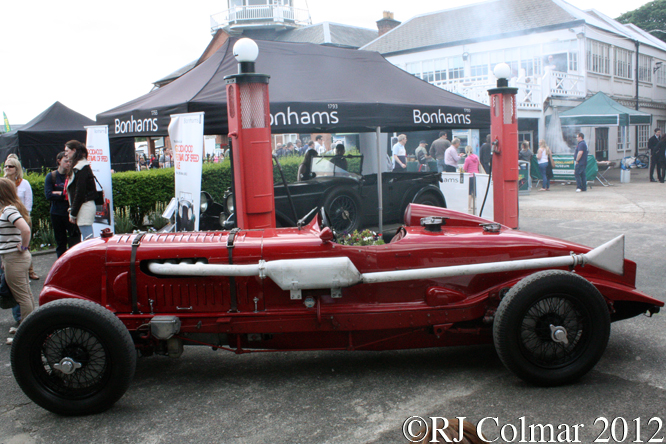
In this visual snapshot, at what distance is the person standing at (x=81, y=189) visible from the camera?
6312mm

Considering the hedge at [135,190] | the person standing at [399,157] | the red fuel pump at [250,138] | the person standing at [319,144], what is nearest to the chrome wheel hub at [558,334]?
the red fuel pump at [250,138]

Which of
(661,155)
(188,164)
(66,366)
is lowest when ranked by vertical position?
(66,366)

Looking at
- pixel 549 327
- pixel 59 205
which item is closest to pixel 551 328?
pixel 549 327

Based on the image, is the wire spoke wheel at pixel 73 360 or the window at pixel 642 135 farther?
the window at pixel 642 135

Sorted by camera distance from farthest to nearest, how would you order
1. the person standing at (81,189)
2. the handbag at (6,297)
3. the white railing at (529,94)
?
the white railing at (529,94)
the person standing at (81,189)
the handbag at (6,297)

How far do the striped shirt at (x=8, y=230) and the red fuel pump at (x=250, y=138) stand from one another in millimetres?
1983

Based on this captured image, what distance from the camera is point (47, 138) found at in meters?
17.7

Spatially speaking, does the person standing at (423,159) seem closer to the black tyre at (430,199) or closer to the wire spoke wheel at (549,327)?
the black tyre at (430,199)

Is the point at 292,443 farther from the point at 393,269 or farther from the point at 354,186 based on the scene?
the point at 354,186

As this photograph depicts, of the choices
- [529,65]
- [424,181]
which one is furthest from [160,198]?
[529,65]

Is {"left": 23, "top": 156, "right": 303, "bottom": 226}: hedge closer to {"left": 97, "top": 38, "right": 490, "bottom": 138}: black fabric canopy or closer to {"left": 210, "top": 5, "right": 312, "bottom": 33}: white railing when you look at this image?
{"left": 97, "top": 38, "right": 490, "bottom": 138}: black fabric canopy

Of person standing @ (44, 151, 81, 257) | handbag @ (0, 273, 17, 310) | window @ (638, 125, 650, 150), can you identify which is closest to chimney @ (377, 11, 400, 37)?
window @ (638, 125, 650, 150)

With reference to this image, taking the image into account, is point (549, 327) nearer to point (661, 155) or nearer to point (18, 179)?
point (18, 179)

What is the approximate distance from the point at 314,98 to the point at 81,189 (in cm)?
307
